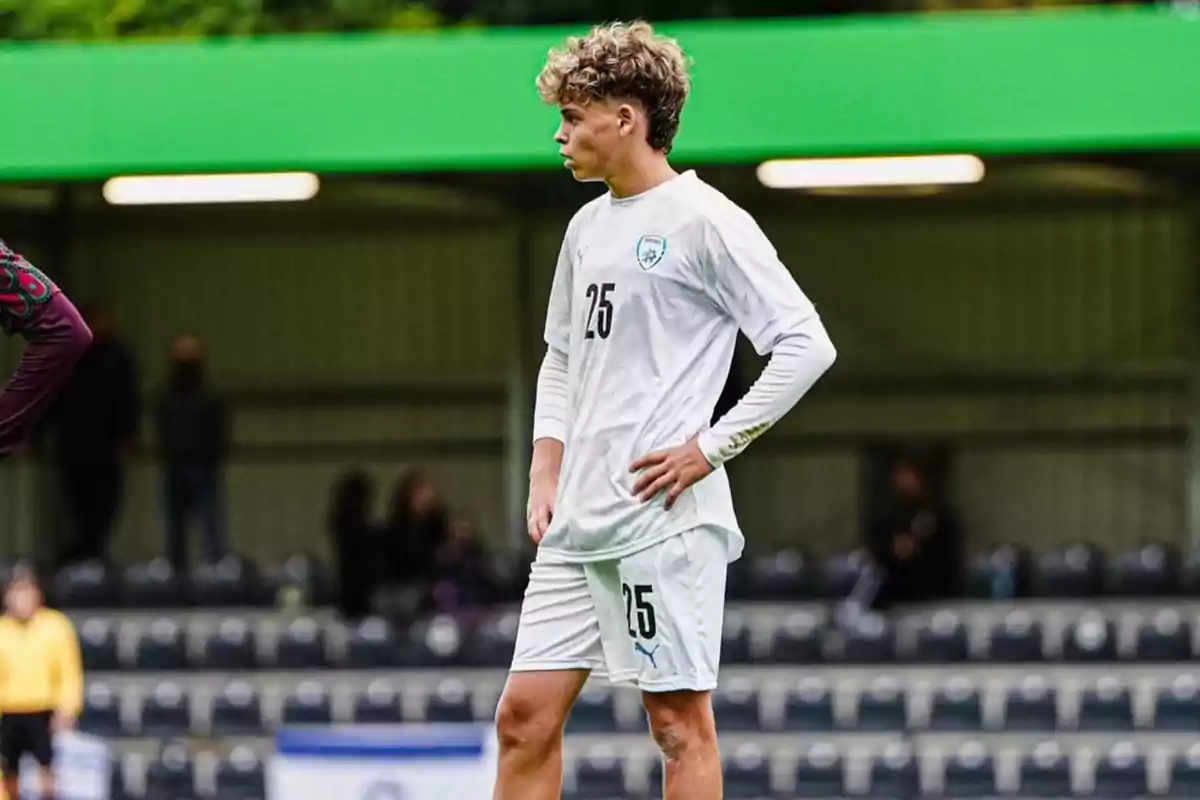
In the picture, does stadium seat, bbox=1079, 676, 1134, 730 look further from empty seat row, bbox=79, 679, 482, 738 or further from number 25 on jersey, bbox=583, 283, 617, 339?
number 25 on jersey, bbox=583, 283, 617, 339

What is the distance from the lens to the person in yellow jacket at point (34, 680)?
1306 centimetres

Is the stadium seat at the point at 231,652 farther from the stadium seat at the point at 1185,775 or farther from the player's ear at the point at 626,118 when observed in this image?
the player's ear at the point at 626,118

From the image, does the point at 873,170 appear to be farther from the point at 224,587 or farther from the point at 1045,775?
the point at 224,587

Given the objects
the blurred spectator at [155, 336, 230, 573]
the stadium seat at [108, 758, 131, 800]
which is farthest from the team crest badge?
the blurred spectator at [155, 336, 230, 573]

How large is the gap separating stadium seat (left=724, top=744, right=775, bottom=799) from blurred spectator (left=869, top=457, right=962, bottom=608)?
231 centimetres

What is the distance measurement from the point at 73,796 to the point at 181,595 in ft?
8.97

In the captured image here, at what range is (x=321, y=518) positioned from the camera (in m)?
19.4

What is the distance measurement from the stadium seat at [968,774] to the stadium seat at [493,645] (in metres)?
2.77

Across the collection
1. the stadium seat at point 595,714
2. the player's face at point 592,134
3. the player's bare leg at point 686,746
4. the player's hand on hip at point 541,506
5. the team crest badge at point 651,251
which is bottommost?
the stadium seat at point 595,714

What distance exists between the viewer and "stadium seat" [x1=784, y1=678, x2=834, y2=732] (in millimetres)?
13320

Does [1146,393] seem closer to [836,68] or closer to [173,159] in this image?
[836,68]

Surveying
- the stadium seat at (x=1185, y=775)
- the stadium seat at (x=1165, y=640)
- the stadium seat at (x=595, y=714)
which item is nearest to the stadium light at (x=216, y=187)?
the stadium seat at (x=595, y=714)

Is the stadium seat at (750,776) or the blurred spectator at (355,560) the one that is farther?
the blurred spectator at (355,560)

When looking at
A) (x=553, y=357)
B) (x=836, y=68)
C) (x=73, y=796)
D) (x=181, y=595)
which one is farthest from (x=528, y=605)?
(x=181, y=595)
